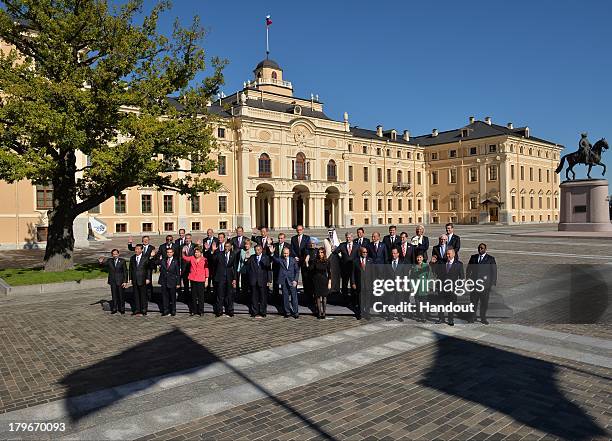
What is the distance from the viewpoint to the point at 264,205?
58.6 metres

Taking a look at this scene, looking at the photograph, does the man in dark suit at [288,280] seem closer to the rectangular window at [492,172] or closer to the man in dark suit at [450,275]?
the man in dark suit at [450,275]

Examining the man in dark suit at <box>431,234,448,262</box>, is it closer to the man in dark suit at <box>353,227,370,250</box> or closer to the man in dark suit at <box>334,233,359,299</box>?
the man in dark suit at <box>353,227,370,250</box>

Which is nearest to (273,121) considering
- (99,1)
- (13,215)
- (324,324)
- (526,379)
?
(13,215)

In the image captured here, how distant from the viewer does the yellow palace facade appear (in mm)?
46094

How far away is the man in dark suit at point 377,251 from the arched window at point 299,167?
46683 millimetres

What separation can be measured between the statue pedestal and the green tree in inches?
1164

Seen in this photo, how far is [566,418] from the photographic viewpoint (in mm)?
5199

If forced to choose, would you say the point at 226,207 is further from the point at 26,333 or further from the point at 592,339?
the point at 592,339

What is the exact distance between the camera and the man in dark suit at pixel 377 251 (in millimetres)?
10836

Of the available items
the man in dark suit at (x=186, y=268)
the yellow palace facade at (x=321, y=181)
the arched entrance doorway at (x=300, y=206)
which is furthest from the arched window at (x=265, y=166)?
the man in dark suit at (x=186, y=268)

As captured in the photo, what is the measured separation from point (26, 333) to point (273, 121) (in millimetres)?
48076

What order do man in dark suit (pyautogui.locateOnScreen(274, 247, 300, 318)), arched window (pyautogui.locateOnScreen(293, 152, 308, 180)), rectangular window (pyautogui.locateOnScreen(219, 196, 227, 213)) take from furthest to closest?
arched window (pyautogui.locateOnScreen(293, 152, 308, 180)) → rectangular window (pyautogui.locateOnScreen(219, 196, 227, 213)) → man in dark suit (pyautogui.locateOnScreen(274, 247, 300, 318))

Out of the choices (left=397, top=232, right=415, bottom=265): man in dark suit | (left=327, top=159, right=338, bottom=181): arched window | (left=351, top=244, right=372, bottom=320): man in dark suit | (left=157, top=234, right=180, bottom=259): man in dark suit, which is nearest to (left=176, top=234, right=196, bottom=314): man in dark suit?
(left=157, top=234, right=180, bottom=259): man in dark suit

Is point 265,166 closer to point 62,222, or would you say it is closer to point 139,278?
point 62,222
